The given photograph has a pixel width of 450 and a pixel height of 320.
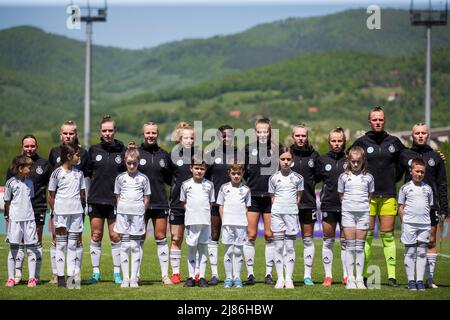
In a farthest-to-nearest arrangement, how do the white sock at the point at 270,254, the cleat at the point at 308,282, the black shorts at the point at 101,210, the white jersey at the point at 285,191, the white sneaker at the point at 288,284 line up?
the white sock at the point at 270,254
the black shorts at the point at 101,210
the cleat at the point at 308,282
the white jersey at the point at 285,191
the white sneaker at the point at 288,284

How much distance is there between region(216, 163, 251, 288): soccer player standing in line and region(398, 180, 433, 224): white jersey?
2292 millimetres

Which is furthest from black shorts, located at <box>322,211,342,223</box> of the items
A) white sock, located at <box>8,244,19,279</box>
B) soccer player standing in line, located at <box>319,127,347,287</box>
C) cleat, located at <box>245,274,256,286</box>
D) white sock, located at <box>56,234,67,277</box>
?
white sock, located at <box>8,244,19,279</box>

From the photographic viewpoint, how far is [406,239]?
1313 cm

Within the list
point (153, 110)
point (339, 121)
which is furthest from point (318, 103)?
point (153, 110)

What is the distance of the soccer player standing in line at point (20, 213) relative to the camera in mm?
13368

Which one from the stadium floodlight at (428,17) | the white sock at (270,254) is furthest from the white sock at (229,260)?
the stadium floodlight at (428,17)

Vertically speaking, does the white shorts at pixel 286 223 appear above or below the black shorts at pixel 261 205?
below

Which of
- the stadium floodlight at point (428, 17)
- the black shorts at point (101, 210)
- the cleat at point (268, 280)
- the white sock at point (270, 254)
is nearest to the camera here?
the cleat at point (268, 280)

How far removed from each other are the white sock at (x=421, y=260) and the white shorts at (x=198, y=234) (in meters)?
3.06

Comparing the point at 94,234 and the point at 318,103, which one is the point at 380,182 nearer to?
the point at 94,234

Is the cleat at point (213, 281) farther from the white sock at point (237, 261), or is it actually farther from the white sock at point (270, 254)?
the white sock at point (270, 254)

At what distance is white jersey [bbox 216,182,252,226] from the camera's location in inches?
519

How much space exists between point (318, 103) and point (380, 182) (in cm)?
17714

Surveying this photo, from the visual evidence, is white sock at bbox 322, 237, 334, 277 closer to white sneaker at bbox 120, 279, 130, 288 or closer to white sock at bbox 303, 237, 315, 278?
white sock at bbox 303, 237, 315, 278
